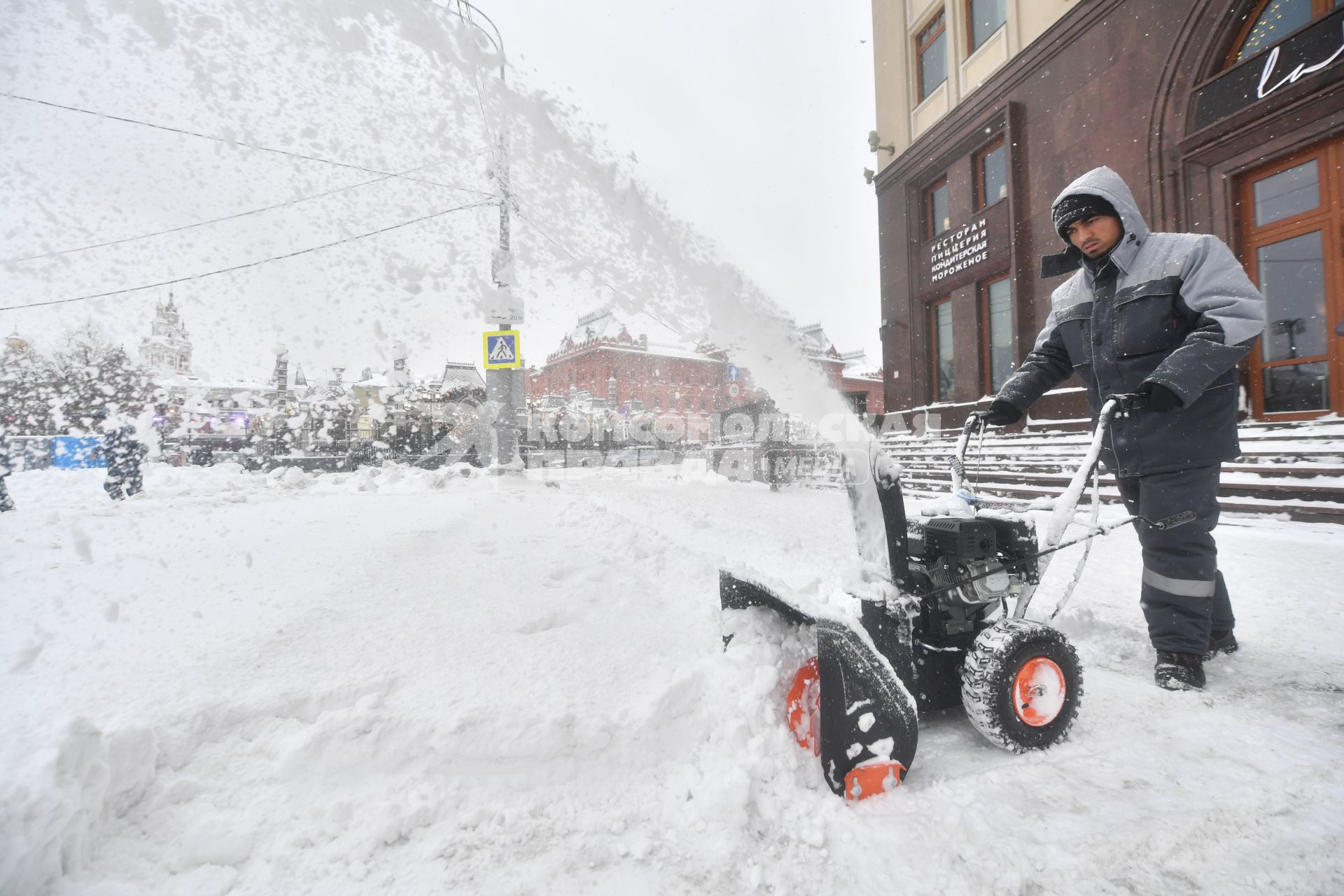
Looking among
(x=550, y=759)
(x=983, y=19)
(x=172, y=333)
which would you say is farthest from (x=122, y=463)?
(x=983, y=19)

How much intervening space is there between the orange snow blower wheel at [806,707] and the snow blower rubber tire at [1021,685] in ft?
1.53

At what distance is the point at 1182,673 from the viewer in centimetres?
208

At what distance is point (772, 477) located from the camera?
1158 centimetres

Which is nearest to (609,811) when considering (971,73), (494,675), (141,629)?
(494,675)

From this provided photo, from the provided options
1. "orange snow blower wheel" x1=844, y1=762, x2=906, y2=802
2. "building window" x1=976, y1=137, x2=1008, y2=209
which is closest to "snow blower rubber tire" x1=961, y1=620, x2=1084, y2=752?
"orange snow blower wheel" x1=844, y1=762, x2=906, y2=802

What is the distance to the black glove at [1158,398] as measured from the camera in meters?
1.82

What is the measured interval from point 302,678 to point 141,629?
34.0 inches

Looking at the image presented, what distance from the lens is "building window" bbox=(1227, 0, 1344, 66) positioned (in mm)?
5574

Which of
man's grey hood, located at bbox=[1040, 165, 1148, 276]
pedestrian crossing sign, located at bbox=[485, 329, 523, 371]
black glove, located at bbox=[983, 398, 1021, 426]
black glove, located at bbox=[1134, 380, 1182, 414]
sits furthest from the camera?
pedestrian crossing sign, located at bbox=[485, 329, 523, 371]

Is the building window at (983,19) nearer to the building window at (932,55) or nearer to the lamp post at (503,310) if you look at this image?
the building window at (932,55)

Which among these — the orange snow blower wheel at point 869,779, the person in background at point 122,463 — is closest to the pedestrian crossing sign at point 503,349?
the person in background at point 122,463

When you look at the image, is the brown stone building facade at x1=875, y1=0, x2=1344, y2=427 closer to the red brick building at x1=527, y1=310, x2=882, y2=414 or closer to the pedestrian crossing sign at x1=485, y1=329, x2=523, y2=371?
the red brick building at x1=527, y1=310, x2=882, y2=414

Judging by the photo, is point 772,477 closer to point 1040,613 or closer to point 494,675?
point 1040,613

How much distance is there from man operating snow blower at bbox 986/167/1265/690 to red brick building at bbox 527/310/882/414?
1.00 meters
